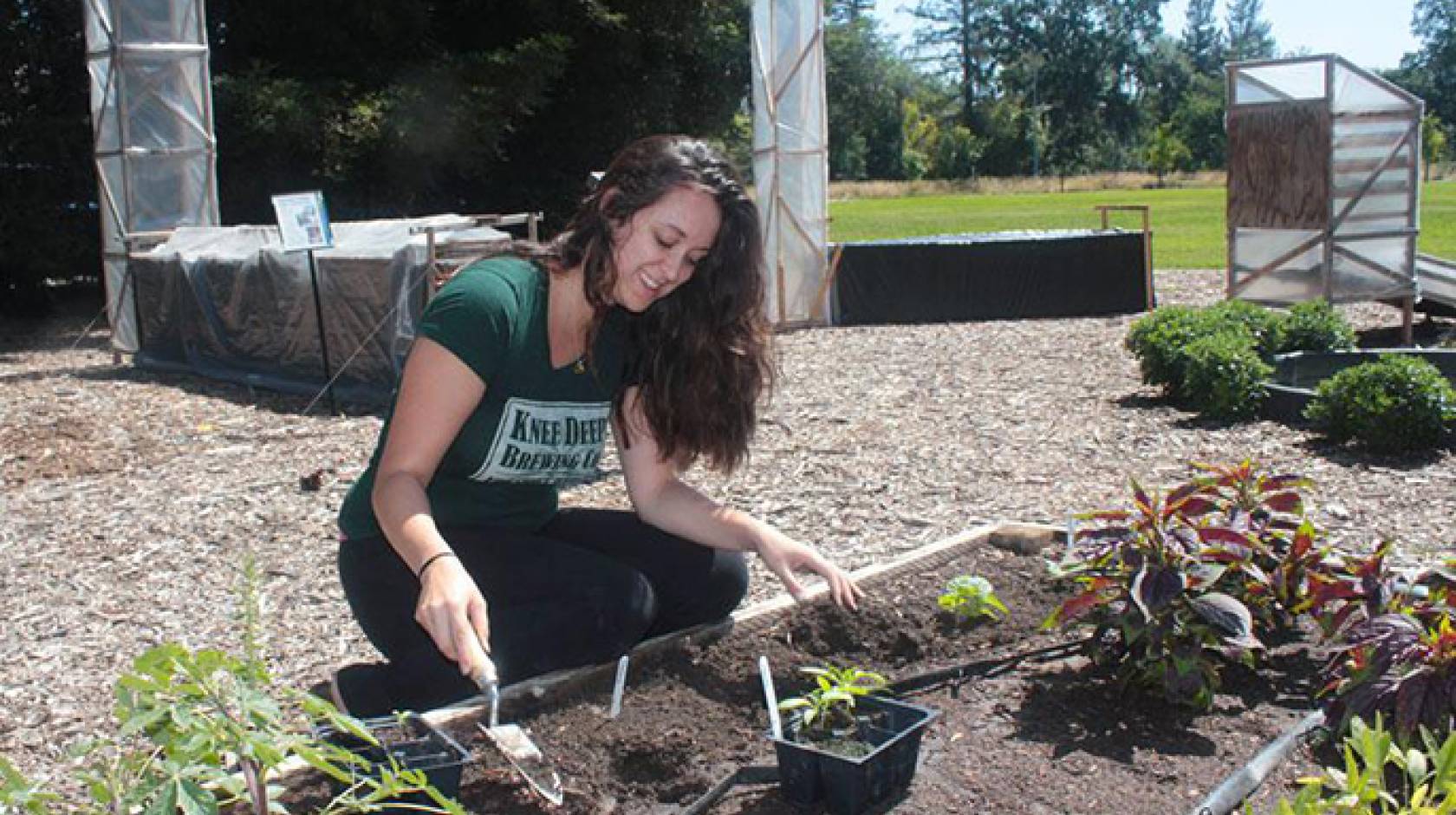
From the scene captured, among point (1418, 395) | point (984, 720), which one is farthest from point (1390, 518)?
point (984, 720)

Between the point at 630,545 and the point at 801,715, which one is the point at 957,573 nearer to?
the point at 630,545

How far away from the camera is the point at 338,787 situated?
2.37 m

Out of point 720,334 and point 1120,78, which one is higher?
point 1120,78

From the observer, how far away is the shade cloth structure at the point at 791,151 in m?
13.3

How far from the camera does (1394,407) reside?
20.8ft

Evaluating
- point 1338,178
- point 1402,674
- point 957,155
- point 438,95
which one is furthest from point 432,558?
point 957,155

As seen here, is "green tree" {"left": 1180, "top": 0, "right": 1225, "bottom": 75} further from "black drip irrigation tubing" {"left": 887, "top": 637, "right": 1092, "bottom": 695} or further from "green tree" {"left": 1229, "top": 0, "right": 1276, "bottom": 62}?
"black drip irrigation tubing" {"left": 887, "top": 637, "right": 1092, "bottom": 695}

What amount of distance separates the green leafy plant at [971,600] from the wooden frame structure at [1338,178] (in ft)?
28.9

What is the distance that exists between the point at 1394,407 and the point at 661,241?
4.70 metres

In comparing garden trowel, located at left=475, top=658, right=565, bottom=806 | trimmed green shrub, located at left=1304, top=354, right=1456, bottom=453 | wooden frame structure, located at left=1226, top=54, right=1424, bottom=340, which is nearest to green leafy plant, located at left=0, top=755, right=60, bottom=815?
garden trowel, located at left=475, top=658, right=565, bottom=806

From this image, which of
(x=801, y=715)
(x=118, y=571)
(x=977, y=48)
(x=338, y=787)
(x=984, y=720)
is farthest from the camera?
(x=977, y=48)

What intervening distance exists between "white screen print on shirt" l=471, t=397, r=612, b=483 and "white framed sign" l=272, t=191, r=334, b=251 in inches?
242

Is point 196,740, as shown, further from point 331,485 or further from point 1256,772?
point 331,485

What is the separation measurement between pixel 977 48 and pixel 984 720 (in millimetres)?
82712
